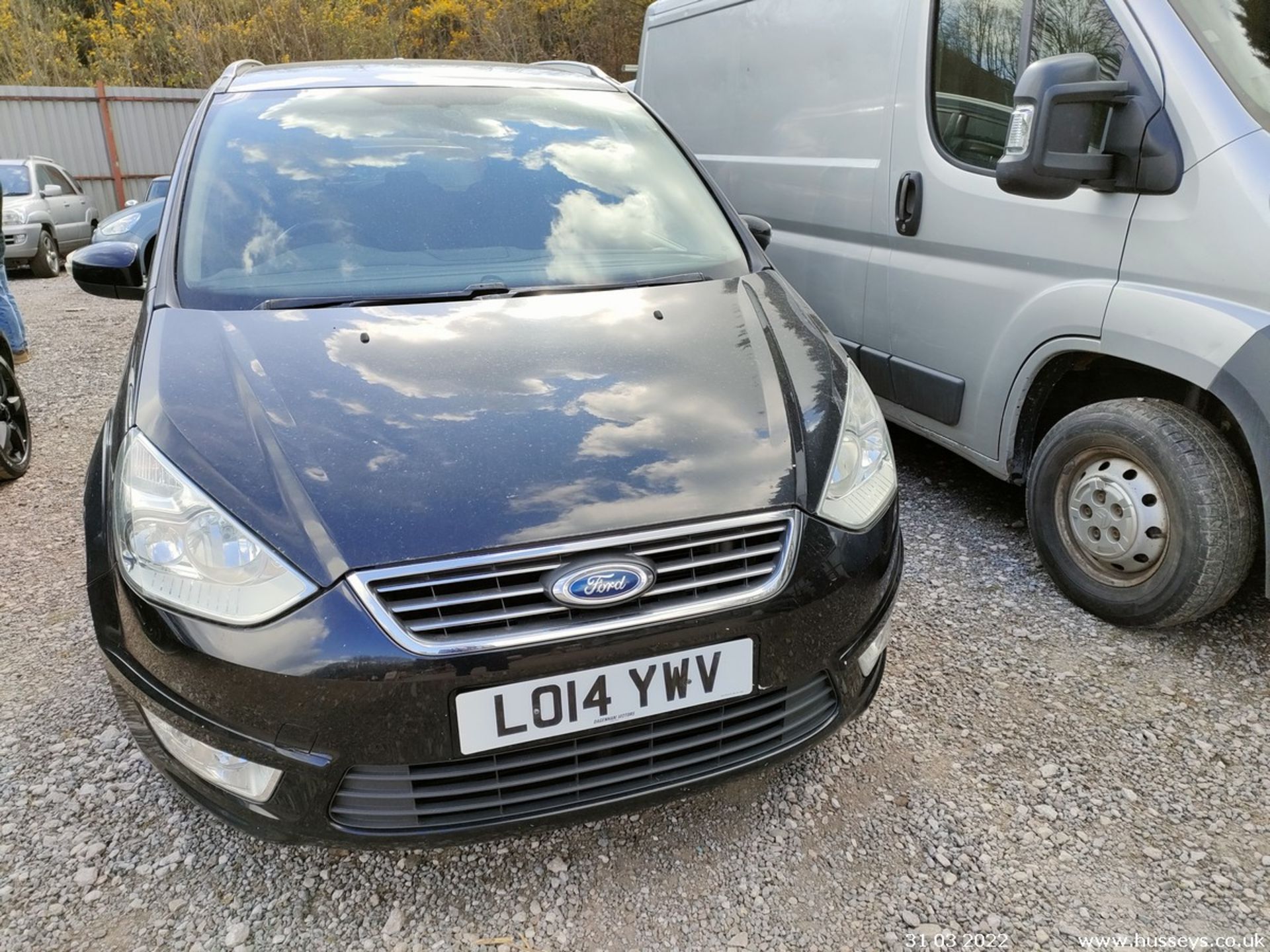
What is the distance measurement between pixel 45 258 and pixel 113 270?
949 centimetres

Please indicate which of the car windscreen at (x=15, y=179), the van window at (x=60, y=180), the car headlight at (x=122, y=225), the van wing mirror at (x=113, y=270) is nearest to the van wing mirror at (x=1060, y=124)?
the van wing mirror at (x=113, y=270)

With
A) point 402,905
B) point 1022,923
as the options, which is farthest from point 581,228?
point 1022,923

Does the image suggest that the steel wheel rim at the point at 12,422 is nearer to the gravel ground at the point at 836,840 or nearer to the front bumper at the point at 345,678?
the gravel ground at the point at 836,840

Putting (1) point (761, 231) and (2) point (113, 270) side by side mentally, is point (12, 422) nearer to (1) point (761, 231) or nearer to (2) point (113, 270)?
(2) point (113, 270)

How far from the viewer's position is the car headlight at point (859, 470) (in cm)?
174

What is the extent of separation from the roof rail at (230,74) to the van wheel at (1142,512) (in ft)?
9.06

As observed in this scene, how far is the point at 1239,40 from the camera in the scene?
7.27 ft

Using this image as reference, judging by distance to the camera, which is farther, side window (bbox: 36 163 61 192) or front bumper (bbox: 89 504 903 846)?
side window (bbox: 36 163 61 192)

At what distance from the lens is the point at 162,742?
161 cm

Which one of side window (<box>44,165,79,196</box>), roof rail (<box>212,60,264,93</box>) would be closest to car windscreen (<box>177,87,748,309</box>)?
roof rail (<box>212,60,264,93</box>)

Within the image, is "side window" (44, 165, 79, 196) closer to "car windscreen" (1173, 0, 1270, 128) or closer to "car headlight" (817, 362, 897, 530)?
"car headlight" (817, 362, 897, 530)

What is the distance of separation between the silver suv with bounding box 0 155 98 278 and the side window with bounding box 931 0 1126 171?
9.92 meters

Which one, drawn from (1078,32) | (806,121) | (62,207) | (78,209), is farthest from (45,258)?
(1078,32)

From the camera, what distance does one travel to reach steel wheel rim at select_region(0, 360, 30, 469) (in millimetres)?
3758
